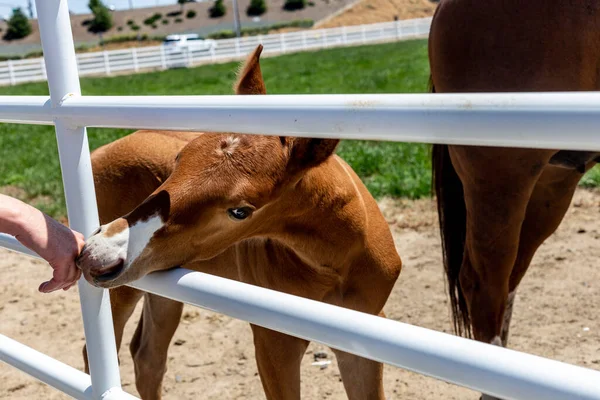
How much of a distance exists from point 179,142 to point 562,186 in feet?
5.65

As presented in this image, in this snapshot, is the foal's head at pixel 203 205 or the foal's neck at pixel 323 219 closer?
the foal's head at pixel 203 205

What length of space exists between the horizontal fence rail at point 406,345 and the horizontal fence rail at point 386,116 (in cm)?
29

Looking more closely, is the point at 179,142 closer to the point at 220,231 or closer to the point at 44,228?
the point at 220,231

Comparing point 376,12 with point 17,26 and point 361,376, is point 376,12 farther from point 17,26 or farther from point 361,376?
point 361,376

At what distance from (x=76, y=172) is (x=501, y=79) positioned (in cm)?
152

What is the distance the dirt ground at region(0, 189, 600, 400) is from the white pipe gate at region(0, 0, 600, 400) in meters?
1.87

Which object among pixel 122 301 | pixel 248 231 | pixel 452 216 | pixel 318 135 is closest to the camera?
pixel 318 135

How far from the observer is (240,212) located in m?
1.71

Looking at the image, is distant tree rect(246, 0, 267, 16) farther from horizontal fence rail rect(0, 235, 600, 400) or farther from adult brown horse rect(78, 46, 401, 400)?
horizontal fence rail rect(0, 235, 600, 400)

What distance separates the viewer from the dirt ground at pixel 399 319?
10.9 feet

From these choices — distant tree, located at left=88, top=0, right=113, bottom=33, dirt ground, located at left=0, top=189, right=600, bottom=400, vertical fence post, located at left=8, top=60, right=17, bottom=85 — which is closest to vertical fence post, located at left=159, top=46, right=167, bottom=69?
vertical fence post, located at left=8, top=60, right=17, bottom=85

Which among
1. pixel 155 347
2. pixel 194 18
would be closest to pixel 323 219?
pixel 155 347

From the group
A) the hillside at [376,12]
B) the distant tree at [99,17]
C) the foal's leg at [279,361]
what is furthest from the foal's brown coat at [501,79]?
the distant tree at [99,17]

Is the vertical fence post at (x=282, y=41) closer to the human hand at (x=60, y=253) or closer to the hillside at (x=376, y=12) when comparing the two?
the hillside at (x=376, y=12)
